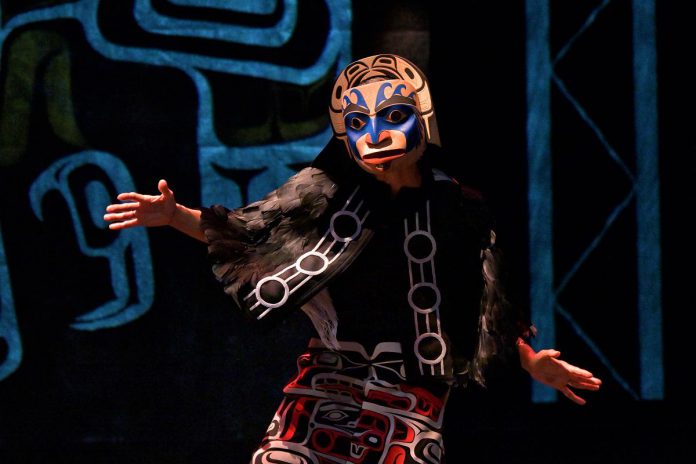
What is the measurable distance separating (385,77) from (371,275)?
59 cm

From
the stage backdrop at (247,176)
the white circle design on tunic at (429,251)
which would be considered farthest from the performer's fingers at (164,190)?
the stage backdrop at (247,176)

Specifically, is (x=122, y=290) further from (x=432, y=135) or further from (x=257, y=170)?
(x=432, y=135)

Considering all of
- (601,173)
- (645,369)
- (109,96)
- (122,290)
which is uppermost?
(109,96)

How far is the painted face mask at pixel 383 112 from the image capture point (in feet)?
12.7

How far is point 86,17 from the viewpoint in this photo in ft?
17.8

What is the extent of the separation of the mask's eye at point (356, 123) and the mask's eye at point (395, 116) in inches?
3.1

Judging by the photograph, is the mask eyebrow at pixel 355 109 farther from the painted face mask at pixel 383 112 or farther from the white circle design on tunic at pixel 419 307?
the white circle design on tunic at pixel 419 307

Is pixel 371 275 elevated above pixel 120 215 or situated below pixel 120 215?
below

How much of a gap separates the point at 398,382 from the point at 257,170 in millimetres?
1812

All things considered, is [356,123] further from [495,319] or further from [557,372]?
[557,372]

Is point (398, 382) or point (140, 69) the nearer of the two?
point (398, 382)

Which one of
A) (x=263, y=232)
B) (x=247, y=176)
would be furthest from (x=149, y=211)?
(x=247, y=176)

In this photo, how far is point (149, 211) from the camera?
12.7 ft

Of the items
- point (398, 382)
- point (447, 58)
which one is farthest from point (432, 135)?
point (447, 58)
